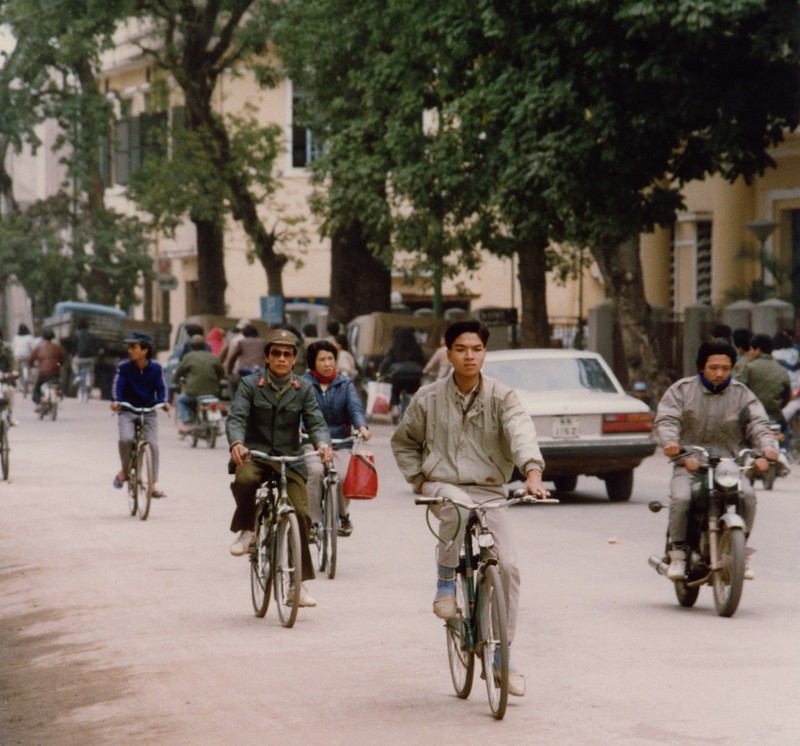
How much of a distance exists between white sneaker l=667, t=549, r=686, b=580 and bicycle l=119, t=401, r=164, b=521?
685 cm

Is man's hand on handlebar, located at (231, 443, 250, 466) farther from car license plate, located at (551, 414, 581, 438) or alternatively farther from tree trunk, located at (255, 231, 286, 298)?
tree trunk, located at (255, 231, 286, 298)

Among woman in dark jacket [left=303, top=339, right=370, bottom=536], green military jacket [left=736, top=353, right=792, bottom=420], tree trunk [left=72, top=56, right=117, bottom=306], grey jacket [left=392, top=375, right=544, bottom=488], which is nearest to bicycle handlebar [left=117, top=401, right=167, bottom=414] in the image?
woman in dark jacket [left=303, top=339, right=370, bottom=536]

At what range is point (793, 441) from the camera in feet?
74.5

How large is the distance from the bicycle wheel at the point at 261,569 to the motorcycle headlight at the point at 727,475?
253 cm

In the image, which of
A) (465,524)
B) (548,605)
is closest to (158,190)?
(548,605)

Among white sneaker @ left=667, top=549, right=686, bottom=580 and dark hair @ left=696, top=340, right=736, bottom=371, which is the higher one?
dark hair @ left=696, top=340, right=736, bottom=371

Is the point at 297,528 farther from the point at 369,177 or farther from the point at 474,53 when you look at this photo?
the point at 369,177

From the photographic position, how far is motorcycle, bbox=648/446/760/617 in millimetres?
10234

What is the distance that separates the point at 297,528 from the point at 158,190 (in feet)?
96.4

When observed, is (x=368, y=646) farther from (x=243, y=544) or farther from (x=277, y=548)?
(x=243, y=544)

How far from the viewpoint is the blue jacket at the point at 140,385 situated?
16.9 meters

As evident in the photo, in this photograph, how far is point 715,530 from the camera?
1046 cm

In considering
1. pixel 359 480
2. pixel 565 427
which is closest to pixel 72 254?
pixel 565 427

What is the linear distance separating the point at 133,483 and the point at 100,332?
3063 centimetres
